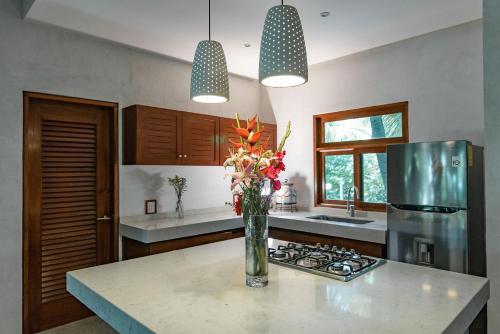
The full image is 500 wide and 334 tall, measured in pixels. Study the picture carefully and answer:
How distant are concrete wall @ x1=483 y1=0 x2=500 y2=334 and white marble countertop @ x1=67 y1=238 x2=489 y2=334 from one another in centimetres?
100

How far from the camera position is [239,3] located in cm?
274

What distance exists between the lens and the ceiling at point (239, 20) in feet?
9.11

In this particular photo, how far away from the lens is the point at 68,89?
3.18 metres

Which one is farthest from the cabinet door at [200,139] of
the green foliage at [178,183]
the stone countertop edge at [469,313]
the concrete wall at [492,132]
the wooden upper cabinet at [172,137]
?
the stone countertop edge at [469,313]

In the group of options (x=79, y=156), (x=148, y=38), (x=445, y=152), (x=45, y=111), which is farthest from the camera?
(x=148, y=38)

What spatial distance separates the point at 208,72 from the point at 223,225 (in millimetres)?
Answer: 2093

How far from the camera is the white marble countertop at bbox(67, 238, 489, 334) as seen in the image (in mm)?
1176

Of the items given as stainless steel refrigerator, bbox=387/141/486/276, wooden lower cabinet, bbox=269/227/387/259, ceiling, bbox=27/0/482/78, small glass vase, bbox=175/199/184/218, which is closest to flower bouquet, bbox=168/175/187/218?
small glass vase, bbox=175/199/184/218

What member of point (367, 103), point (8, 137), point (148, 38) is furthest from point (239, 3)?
point (8, 137)

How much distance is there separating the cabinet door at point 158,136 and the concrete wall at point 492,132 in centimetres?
276

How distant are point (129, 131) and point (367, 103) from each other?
8.57 feet

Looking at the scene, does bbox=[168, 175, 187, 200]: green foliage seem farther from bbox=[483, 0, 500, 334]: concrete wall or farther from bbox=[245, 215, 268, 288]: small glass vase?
bbox=[483, 0, 500, 334]: concrete wall

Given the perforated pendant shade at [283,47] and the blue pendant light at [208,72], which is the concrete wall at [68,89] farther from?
the perforated pendant shade at [283,47]

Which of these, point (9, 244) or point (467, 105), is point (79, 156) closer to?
point (9, 244)
